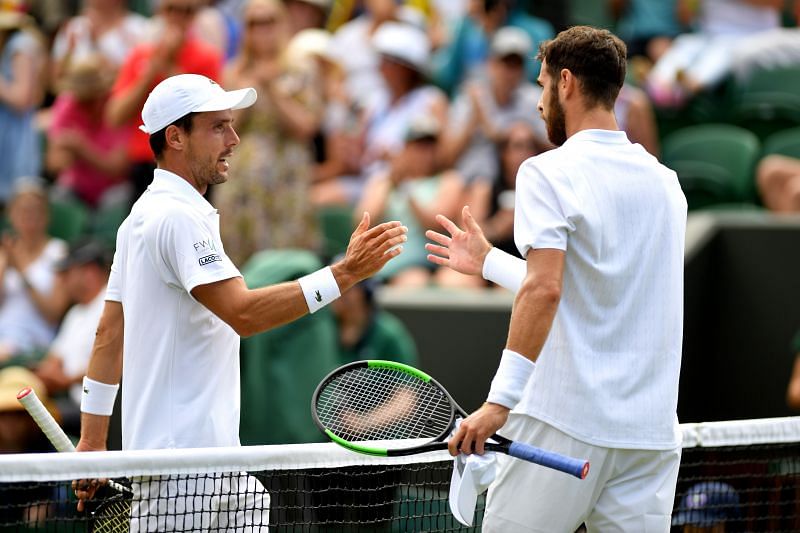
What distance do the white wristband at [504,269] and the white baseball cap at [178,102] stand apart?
88 cm

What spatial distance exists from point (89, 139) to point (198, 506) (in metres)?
5.84

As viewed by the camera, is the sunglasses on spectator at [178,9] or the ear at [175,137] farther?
the sunglasses on spectator at [178,9]

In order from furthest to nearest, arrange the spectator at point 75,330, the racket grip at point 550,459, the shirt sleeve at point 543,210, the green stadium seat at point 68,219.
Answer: the green stadium seat at point 68,219
the spectator at point 75,330
the shirt sleeve at point 543,210
the racket grip at point 550,459

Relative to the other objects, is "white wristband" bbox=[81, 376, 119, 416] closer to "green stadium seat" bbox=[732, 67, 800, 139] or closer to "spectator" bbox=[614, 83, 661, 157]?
"spectator" bbox=[614, 83, 661, 157]

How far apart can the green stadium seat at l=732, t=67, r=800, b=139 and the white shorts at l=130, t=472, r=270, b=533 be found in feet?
20.3

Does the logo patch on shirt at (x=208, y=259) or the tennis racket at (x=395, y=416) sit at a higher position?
the logo patch on shirt at (x=208, y=259)

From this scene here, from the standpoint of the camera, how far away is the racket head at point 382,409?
348 cm

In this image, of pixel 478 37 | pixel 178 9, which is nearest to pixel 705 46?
pixel 478 37

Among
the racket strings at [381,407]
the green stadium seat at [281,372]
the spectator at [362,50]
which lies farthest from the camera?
the spectator at [362,50]

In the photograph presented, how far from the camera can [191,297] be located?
11.6 ft

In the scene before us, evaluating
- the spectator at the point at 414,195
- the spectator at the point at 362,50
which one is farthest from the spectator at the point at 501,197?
the spectator at the point at 362,50

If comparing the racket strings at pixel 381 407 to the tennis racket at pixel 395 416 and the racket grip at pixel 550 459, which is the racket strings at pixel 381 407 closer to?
the tennis racket at pixel 395 416

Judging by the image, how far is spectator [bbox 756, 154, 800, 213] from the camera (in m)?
7.84

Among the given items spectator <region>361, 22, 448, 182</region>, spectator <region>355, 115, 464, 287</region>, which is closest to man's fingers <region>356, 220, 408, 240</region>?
spectator <region>355, 115, 464, 287</region>
